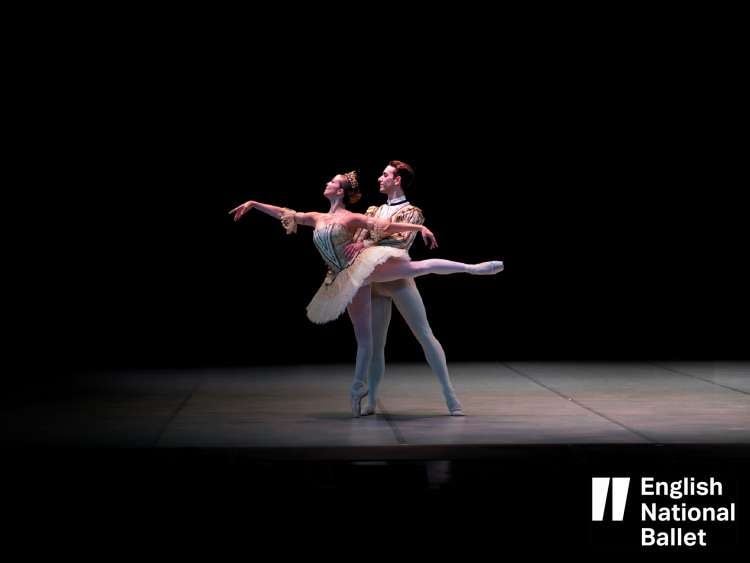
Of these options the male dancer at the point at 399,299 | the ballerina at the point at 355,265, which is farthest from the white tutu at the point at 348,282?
the male dancer at the point at 399,299

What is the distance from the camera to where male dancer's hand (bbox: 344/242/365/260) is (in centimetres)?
733

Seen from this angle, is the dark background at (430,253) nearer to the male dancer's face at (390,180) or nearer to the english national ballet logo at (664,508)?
the male dancer's face at (390,180)

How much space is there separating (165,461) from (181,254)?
20.0 ft

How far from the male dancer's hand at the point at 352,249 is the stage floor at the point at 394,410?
0.81 meters

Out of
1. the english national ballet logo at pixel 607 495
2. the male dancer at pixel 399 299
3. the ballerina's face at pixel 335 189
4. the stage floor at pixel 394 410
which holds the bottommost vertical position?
the stage floor at pixel 394 410

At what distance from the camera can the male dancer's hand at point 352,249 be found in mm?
7332

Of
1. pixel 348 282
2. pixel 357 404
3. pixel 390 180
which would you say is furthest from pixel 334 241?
pixel 357 404

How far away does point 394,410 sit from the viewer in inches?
303

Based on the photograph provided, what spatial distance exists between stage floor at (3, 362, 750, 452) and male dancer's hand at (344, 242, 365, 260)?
813 millimetres

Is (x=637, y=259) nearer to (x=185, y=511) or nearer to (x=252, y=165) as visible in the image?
(x=252, y=165)

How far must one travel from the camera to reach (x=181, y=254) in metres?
11.9

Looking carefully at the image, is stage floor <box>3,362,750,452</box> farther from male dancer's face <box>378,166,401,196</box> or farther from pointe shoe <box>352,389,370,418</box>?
male dancer's face <box>378,166,401,196</box>

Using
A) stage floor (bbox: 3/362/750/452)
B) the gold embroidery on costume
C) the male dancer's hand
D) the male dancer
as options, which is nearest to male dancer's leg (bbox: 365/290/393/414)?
the male dancer

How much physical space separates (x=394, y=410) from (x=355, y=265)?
0.91 metres
